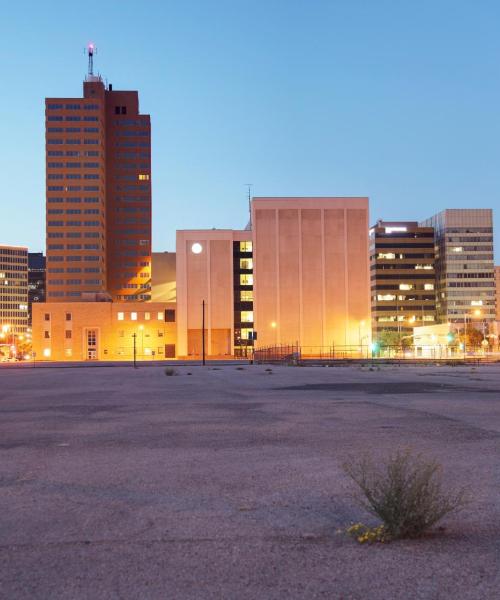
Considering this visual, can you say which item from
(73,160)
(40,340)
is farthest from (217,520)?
(73,160)

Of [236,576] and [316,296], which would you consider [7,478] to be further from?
[316,296]

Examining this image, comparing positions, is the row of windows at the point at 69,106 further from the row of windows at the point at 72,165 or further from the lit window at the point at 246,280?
the lit window at the point at 246,280

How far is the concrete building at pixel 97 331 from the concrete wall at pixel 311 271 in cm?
1980

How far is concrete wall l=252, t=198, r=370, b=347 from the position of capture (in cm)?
11362

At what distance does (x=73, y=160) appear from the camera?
168 metres

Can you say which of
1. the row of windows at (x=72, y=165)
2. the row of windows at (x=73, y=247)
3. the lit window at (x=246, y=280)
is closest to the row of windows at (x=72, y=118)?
the row of windows at (x=72, y=165)

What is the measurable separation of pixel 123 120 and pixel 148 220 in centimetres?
3000

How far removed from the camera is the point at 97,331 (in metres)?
122

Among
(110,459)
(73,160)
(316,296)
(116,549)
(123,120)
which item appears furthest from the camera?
(123,120)

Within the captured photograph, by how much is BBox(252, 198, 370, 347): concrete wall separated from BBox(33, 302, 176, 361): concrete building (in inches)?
780

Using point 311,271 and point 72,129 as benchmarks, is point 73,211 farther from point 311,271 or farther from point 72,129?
point 311,271

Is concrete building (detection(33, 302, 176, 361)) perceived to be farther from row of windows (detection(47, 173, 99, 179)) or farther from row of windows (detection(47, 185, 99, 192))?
row of windows (detection(47, 173, 99, 179))

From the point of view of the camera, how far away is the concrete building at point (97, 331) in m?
122

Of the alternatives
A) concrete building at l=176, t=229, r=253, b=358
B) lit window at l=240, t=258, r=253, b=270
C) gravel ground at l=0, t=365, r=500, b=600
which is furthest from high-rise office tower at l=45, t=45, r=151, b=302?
gravel ground at l=0, t=365, r=500, b=600
